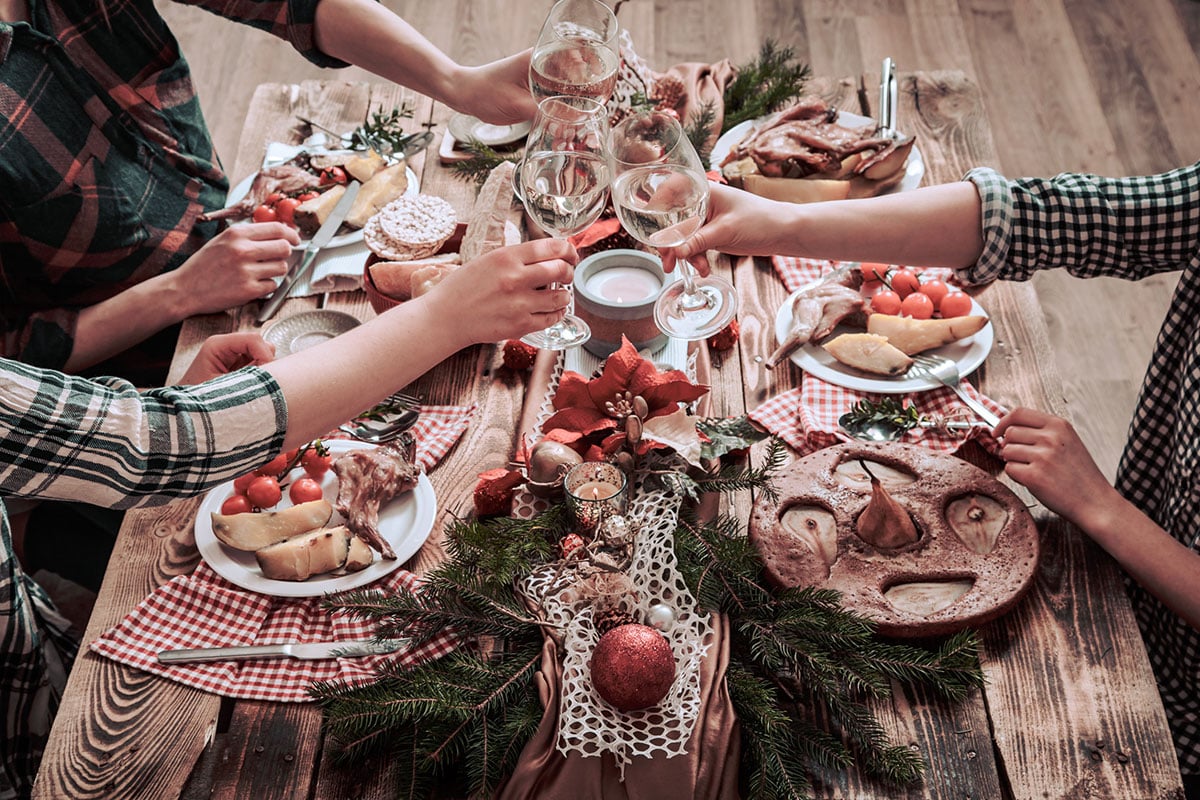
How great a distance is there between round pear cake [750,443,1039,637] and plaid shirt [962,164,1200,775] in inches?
10.7

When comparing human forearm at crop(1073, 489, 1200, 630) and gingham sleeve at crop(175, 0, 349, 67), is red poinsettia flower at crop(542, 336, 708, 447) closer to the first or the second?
human forearm at crop(1073, 489, 1200, 630)

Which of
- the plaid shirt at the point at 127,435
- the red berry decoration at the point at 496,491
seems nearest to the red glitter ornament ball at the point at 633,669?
the red berry decoration at the point at 496,491

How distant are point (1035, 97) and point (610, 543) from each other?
2.91 metres

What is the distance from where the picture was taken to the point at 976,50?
11.6ft

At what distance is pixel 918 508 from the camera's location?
116 centimetres

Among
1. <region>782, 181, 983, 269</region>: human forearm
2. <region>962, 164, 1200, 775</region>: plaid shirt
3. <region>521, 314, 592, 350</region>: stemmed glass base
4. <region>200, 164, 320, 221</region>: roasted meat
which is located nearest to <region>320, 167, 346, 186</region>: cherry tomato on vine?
<region>200, 164, 320, 221</region>: roasted meat

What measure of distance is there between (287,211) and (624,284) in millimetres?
595

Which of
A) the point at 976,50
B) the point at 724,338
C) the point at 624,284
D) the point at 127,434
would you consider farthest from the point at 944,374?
the point at 976,50

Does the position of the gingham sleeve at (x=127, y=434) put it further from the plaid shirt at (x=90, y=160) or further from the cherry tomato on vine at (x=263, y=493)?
the plaid shirt at (x=90, y=160)

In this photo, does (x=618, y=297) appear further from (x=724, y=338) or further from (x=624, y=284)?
(x=724, y=338)

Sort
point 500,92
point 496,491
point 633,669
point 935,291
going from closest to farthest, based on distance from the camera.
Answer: point 633,669, point 496,491, point 935,291, point 500,92

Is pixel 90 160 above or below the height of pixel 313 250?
above

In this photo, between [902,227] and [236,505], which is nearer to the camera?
[236,505]

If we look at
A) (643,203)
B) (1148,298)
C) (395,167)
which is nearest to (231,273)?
(395,167)
